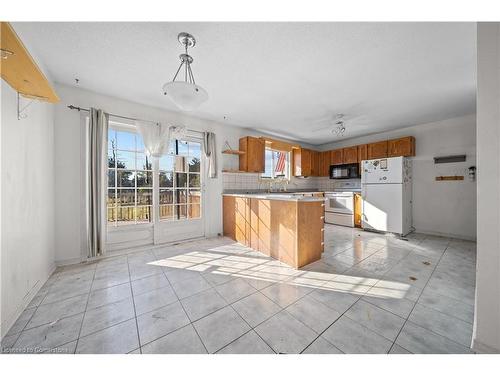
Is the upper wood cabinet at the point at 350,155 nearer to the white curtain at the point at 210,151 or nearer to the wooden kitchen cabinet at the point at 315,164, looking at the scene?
the wooden kitchen cabinet at the point at 315,164

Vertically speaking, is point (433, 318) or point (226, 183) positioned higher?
point (226, 183)

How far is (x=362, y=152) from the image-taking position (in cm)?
476

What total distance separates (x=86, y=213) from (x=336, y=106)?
4099 millimetres

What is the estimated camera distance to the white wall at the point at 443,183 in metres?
3.52

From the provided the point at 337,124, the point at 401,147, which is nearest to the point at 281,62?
the point at 337,124

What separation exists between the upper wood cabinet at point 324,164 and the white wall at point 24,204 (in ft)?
19.0

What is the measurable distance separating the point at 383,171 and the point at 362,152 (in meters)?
0.91

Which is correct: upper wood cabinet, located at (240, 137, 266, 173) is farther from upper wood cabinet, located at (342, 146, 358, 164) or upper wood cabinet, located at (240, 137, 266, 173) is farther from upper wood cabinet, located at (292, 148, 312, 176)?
upper wood cabinet, located at (342, 146, 358, 164)

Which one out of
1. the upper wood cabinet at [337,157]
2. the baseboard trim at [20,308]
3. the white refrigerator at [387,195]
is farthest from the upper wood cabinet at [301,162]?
the baseboard trim at [20,308]

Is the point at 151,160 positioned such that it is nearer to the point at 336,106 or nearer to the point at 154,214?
the point at 154,214

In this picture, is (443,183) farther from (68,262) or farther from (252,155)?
(68,262)
